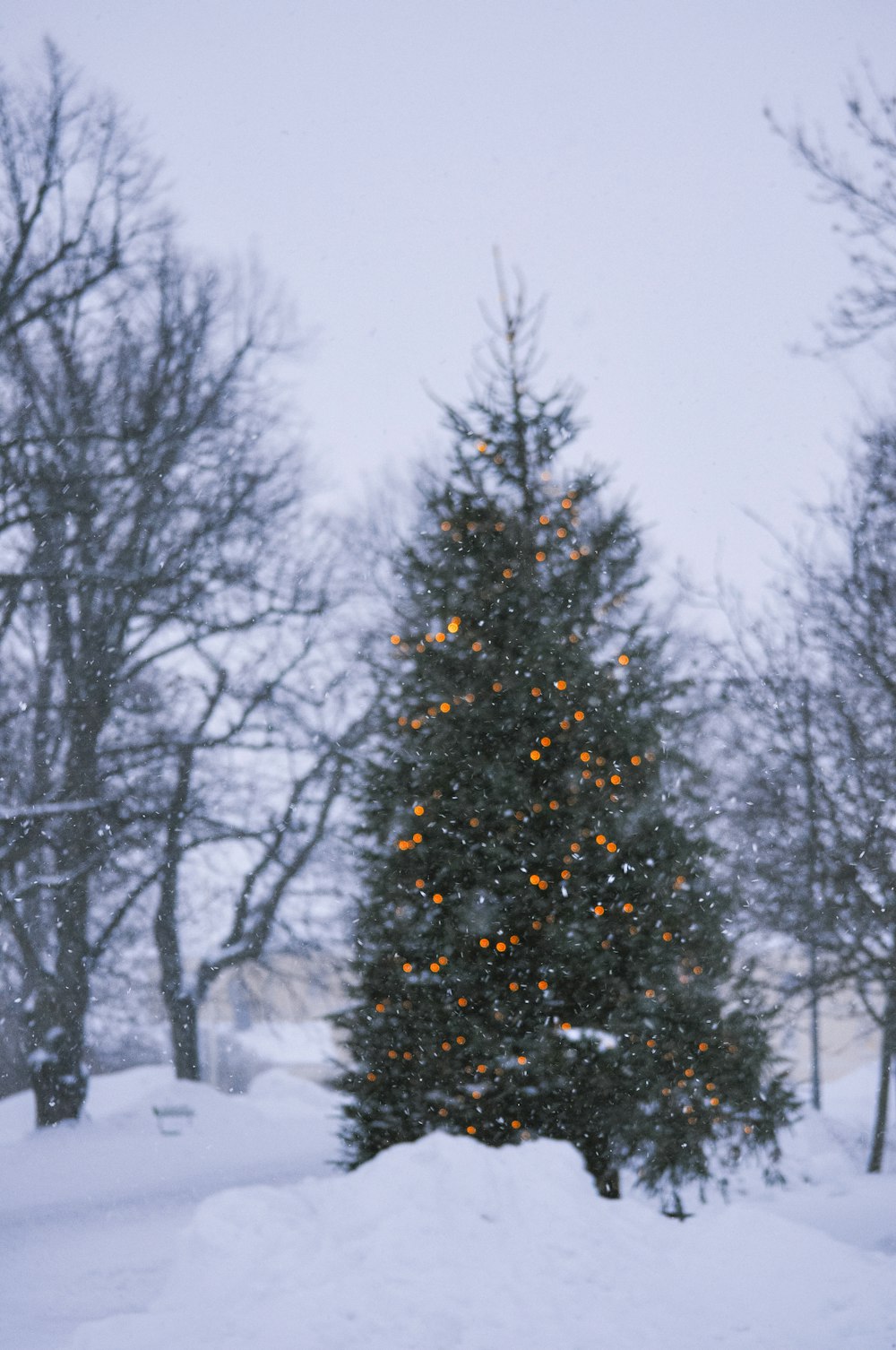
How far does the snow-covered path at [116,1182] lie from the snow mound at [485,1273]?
2.93 ft

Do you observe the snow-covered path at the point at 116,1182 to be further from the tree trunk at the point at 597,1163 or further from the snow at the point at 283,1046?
the snow at the point at 283,1046

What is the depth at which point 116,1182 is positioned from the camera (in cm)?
1088

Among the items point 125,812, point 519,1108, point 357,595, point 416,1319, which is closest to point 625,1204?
point 519,1108

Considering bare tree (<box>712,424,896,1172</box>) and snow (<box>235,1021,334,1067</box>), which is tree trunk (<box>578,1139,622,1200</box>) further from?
snow (<box>235,1021,334,1067</box>)

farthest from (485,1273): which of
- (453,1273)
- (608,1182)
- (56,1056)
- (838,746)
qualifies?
(56,1056)

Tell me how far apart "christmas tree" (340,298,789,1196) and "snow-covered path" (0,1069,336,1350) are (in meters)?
1.43

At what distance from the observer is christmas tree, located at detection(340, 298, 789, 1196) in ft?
23.6

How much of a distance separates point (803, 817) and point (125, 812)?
23.5 ft

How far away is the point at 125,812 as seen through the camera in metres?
11.8

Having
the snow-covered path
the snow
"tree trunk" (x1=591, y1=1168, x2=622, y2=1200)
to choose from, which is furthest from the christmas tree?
the snow

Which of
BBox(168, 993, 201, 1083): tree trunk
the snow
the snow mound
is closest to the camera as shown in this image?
the snow mound

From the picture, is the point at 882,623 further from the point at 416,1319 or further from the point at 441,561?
the point at 416,1319

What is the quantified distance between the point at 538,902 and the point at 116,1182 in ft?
21.2

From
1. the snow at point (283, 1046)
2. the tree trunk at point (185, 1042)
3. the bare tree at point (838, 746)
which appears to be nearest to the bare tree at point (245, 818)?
the tree trunk at point (185, 1042)
